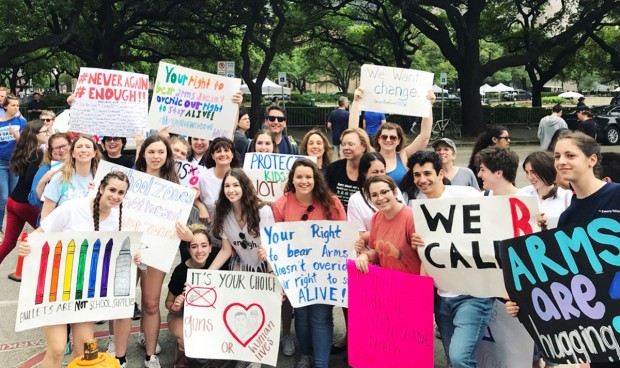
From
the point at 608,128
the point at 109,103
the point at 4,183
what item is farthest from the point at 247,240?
the point at 608,128

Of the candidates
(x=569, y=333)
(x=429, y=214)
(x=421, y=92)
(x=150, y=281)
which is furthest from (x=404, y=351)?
(x=421, y=92)

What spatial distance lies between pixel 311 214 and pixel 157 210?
120cm

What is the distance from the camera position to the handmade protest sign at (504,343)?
4.14 metres

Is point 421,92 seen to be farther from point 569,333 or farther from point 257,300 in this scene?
point 569,333

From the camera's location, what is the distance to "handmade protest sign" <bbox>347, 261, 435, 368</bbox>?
4148 millimetres

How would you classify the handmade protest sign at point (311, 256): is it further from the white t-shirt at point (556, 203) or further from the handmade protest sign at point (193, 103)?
the handmade protest sign at point (193, 103)

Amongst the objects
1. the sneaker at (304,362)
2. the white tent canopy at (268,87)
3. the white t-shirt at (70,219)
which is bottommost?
the sneaker at (304,362)

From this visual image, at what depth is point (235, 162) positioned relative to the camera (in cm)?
580

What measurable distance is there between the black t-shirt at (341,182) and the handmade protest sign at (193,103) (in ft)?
6.71

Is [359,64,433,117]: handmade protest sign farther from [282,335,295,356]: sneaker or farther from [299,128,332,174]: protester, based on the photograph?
[282,335,295,356]: sneaker

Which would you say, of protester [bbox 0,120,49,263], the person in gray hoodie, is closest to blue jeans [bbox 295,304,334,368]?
protester [bbox 0,120,49,263]

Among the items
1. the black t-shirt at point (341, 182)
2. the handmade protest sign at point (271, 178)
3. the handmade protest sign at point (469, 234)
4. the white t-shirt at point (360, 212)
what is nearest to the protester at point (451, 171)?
the black t-shirt at point (341, 182)

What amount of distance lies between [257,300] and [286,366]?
658mm

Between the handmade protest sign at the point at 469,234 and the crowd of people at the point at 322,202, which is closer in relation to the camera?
the handmade protest sign at the point at 469,234
